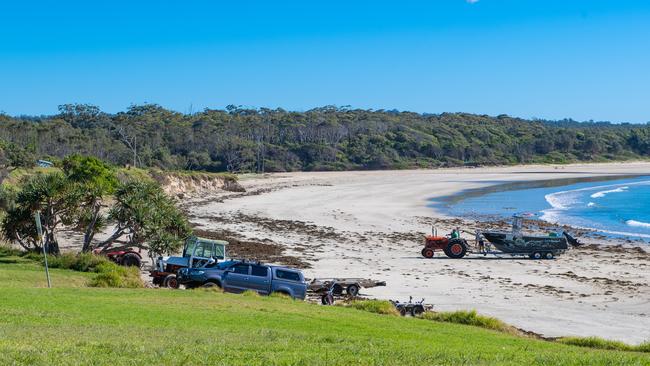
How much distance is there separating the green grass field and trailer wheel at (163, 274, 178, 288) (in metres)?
3.04

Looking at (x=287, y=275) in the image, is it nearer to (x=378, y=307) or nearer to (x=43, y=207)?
(x=378, y=307)

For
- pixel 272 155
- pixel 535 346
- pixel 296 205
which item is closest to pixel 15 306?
pixel 535 346

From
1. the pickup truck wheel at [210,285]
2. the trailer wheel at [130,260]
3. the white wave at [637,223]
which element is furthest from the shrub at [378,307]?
the white wave at [637,223]

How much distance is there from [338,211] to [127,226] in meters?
29.1

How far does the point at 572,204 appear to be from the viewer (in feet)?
214

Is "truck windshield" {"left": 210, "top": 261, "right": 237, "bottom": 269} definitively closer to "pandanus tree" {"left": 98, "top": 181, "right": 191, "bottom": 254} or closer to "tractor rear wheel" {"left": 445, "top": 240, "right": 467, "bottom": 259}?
"pandanus tree" {"left": 98, "top": 181, "right": 191, "bottom": 254}

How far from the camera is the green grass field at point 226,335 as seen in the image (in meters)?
10.8

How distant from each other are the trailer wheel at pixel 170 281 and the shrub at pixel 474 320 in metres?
8.29

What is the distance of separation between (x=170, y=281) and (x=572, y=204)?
161 feet

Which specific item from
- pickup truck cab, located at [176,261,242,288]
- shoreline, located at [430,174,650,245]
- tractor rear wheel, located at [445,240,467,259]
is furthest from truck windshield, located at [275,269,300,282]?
shoreline, located at [430,174,650,245]

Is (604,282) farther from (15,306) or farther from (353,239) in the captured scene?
(15,306)

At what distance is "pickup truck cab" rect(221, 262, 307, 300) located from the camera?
72.7ft

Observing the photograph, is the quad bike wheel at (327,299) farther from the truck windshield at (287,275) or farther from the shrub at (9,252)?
the shrub at (9,252)

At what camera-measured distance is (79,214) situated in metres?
30.0
